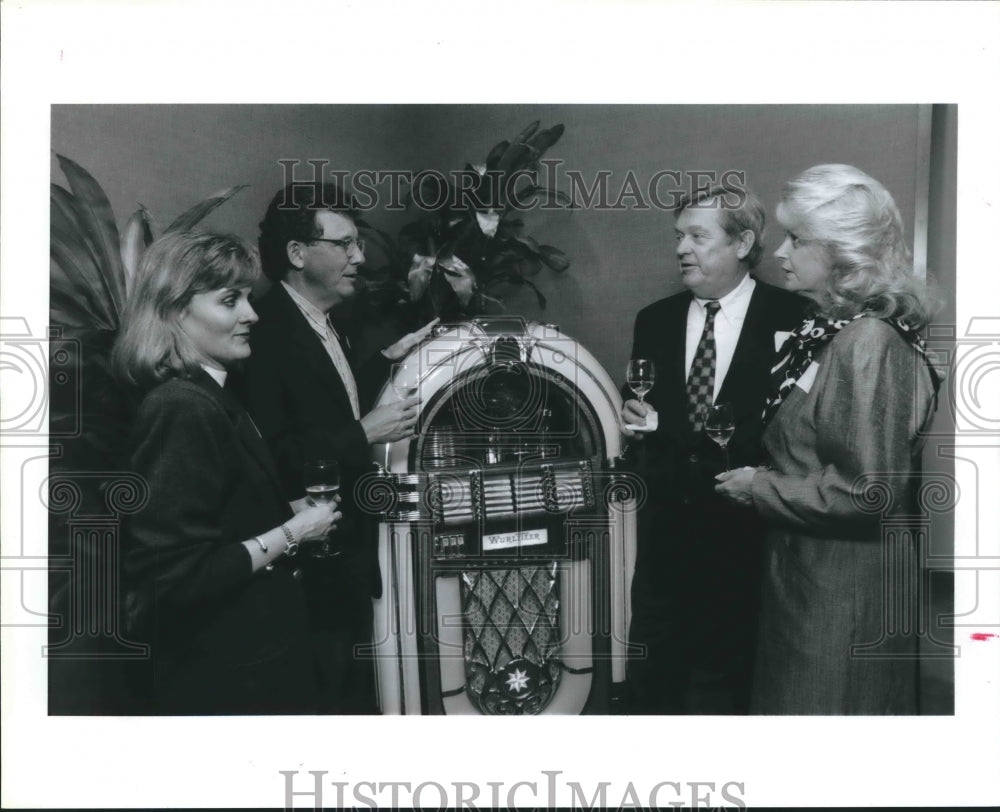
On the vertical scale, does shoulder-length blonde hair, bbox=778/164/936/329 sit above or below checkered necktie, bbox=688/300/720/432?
above

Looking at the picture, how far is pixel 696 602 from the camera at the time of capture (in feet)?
10.7

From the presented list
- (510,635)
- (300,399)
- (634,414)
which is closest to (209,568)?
(300,399)

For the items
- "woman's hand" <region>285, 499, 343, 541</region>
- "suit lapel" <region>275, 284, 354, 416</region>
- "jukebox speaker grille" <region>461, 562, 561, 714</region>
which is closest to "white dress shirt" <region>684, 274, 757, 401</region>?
"jukebox speaker grille" <region>461, 562, 561, 714</region>

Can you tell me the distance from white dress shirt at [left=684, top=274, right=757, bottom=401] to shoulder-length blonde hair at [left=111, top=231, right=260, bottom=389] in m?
1.50

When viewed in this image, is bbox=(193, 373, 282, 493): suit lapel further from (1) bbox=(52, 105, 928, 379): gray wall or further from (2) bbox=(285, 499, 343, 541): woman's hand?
(1) bbox=(52, 105, 928, 379): gray wall

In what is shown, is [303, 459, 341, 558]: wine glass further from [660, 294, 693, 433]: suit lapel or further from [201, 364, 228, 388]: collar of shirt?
[660, 294, 693, 433]: suit lapel

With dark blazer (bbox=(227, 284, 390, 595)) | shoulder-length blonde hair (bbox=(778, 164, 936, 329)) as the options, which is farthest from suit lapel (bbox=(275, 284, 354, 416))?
shoulder-length blonde hair (bbox=(778, 164, 936, 329))

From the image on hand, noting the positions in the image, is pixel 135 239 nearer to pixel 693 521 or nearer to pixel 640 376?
pixel 640 376

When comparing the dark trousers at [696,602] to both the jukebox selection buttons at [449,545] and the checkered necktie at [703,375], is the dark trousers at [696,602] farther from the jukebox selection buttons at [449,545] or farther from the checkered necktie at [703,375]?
the jukebox selection buttons at [449,545]

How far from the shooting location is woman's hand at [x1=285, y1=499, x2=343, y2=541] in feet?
10.5

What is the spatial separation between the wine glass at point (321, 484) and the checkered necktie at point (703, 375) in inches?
Answer: 47.7

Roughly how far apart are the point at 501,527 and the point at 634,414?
588 mm

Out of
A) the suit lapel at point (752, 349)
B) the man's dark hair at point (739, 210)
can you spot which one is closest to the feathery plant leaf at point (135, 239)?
the man's dark hair at point (739, 210)

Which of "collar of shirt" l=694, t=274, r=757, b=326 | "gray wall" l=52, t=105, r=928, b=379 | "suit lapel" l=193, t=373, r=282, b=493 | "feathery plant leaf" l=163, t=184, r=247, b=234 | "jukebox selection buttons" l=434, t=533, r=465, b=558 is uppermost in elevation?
"gray wall" l=52, t=105, r=928, b=379
